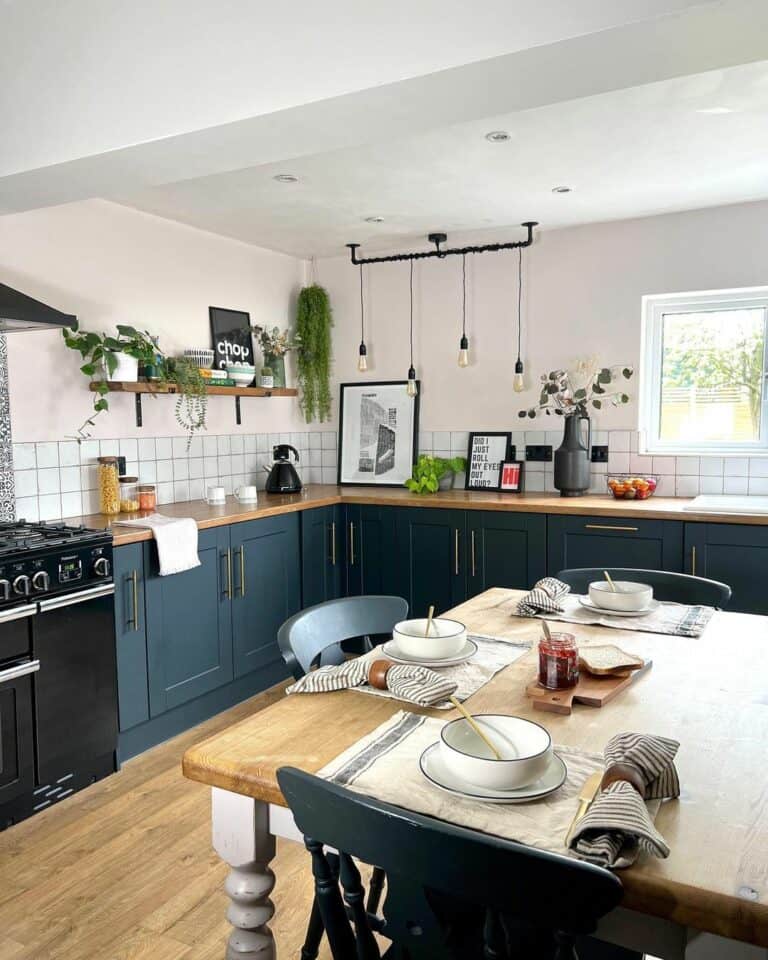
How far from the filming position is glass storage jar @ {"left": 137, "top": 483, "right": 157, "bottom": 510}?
144 inches

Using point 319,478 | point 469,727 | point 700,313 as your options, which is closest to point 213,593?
point 319,478

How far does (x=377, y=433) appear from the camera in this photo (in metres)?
4.87

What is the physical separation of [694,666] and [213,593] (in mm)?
2301

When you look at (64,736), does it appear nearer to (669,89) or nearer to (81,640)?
(81,640)

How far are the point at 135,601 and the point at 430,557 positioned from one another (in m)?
1.59

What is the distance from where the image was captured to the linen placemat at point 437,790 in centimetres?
102

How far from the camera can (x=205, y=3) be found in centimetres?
201

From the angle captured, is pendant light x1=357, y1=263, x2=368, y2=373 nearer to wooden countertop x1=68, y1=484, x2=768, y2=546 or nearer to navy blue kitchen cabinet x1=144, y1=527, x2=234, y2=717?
wooden countertop x1=68, y1=484, x2=768, y2=546

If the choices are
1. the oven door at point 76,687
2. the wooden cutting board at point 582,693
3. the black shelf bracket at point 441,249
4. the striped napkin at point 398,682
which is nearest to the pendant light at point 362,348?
the black shelf bracket at point 441,249

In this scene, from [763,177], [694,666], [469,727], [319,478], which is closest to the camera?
[469,727]

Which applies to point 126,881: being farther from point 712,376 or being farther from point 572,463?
point 712,376

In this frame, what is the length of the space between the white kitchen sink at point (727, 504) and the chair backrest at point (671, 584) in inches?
39.8

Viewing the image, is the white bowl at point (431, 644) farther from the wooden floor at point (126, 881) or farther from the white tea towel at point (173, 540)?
the white tea towel at point (173, 540)

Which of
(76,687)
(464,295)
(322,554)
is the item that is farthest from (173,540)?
(464,295)
